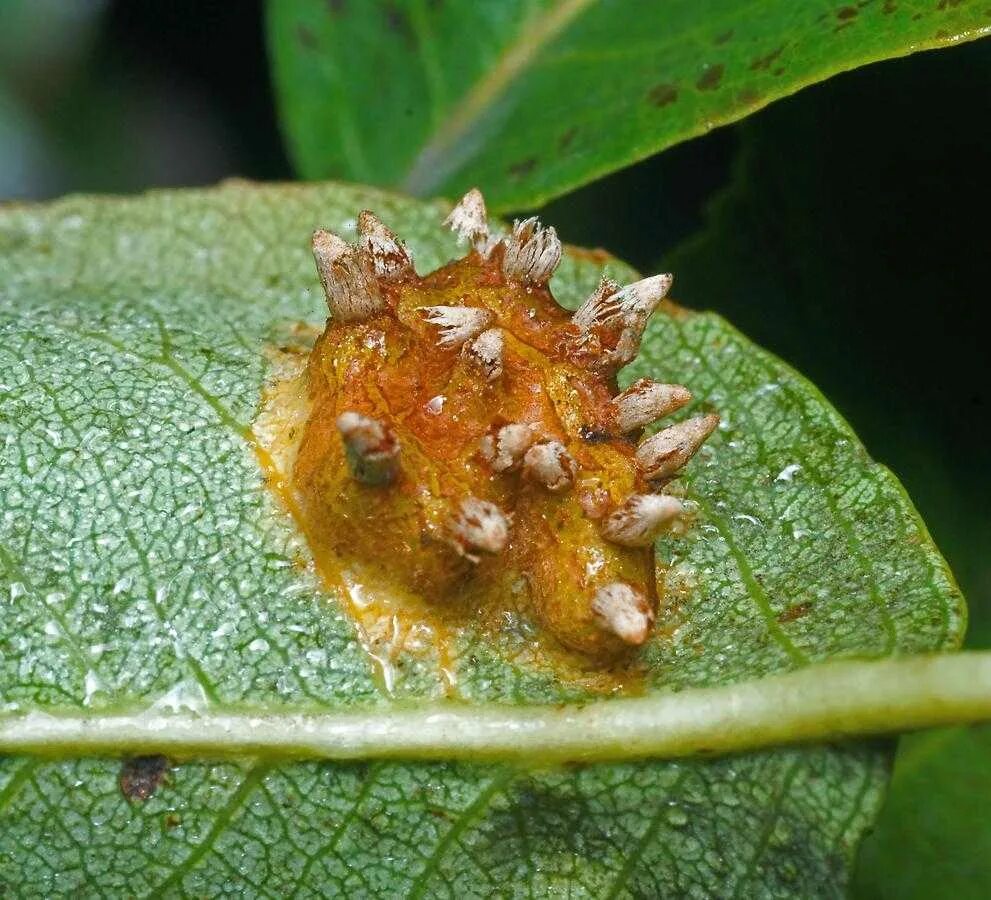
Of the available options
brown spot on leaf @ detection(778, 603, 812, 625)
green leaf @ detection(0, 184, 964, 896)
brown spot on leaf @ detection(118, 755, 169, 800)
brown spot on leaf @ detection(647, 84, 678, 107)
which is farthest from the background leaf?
brown spot on leaf @ detection(118, 755, 169, 800)

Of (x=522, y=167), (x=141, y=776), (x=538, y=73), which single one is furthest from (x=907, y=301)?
(x=141, y=776)

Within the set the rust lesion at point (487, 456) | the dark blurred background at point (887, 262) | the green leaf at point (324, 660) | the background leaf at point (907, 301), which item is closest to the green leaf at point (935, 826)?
the background leaf at point (907, 301)

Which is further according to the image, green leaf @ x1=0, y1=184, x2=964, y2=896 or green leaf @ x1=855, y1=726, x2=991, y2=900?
green leaf @ x1=855, y1=726, x2=991, y2=900

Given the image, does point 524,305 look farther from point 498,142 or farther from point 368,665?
point 498,142

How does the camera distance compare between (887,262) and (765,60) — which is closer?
(765,60)

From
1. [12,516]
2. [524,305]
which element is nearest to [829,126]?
[524,305]

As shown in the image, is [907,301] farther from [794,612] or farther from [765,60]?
[794,612]

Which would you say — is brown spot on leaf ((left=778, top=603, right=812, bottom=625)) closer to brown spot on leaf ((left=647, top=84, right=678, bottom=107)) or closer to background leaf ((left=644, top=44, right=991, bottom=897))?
background leaf ((left=644, top=44, right=991, bottom=897))
